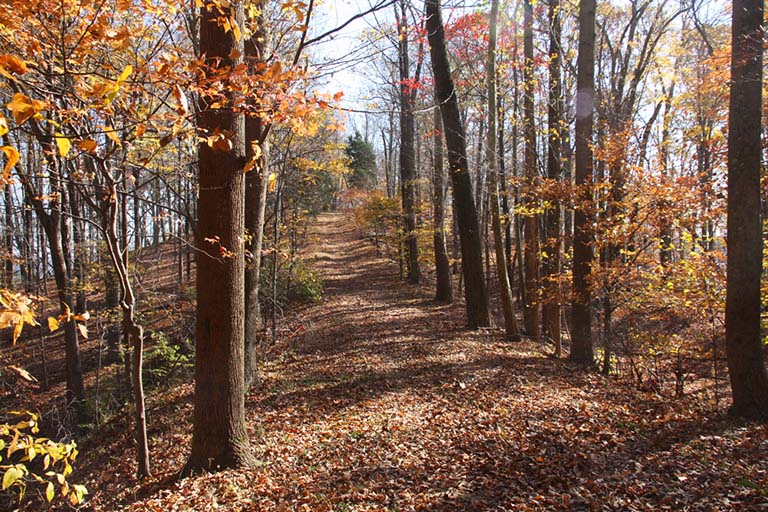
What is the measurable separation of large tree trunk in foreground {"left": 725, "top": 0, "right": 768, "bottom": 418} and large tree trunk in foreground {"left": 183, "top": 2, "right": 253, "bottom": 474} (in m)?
6.11

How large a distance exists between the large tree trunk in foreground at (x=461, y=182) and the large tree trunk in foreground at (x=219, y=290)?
6.99 m

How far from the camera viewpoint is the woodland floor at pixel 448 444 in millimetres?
4422

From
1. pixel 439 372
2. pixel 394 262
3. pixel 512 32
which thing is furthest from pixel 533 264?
pixel 394 262

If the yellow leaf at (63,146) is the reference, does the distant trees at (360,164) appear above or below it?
above

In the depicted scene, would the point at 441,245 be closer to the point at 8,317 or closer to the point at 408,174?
the point at 408,174

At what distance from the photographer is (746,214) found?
570 cm

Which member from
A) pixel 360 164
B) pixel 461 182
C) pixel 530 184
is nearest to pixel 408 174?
pixel 461 182

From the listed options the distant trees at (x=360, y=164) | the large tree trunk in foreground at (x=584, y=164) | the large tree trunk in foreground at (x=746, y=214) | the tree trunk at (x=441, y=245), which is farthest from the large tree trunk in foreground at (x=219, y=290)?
the distant trees at (x=360, y=164)

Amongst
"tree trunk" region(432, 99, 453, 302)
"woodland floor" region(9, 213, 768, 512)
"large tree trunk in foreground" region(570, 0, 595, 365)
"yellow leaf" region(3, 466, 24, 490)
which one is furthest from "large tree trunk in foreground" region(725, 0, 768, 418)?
"tree trunk" region(432, 99, 453, 302)

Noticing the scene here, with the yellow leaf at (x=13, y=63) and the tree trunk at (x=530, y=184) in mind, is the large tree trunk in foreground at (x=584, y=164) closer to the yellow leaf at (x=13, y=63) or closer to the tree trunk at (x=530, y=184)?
the tree trunk at (x=530, y=184)

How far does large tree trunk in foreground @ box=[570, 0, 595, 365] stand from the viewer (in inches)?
339

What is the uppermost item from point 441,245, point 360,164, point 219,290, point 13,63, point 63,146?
point 360,164

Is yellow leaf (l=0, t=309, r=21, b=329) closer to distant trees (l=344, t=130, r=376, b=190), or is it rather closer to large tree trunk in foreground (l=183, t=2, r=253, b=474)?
large tree trunk in foreground (l=183, t=2, r=253, b=474)

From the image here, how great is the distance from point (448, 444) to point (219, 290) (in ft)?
11.0
